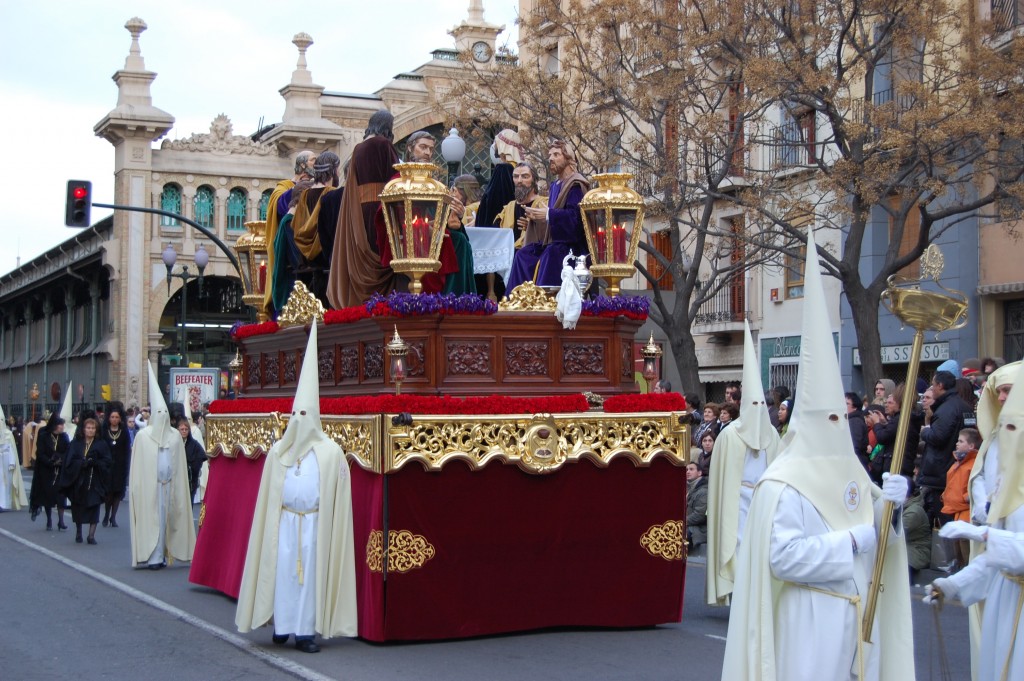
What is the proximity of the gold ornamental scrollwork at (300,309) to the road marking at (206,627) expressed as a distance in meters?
2.75

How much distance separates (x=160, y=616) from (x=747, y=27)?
12.6m

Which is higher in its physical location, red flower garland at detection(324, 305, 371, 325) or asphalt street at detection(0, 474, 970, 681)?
red flower garland at detection(324, 305, 371, 325)

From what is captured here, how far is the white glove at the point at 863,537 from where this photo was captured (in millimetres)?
5949

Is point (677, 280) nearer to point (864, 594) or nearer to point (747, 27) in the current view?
point (747, 27)

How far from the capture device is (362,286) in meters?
11.7

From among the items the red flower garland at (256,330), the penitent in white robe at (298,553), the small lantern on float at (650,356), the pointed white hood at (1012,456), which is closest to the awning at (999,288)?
the small lantern on float at (650,356)

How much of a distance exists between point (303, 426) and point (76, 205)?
17.4 meters

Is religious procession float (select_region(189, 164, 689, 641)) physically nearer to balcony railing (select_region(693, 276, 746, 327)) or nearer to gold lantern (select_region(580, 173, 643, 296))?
gold lantern (select_region(580, 173, 643, 296))

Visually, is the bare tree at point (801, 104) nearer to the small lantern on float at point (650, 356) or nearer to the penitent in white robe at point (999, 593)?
the small lantern on float at point (650, 356)

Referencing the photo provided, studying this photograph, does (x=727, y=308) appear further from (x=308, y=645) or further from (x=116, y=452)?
(x=308, y=645)

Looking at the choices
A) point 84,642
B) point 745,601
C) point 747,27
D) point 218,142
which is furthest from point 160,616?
point 218,142

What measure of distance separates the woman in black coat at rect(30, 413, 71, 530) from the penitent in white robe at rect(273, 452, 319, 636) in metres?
13.0

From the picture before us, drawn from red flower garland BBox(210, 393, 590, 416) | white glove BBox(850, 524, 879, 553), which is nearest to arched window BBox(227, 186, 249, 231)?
red flower garland BBox(210, 393, 590, 416)

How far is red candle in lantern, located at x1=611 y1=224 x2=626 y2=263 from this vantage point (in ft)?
37.9
